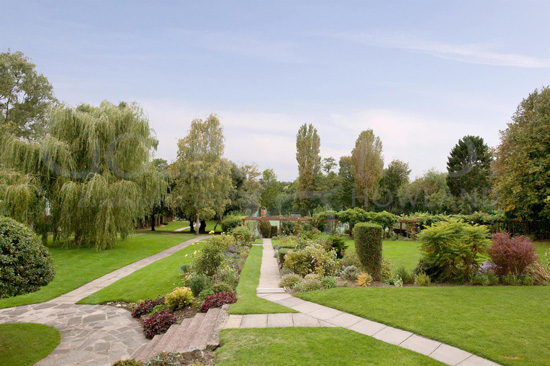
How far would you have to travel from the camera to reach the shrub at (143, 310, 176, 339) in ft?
17.3

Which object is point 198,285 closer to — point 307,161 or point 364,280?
point 364,280

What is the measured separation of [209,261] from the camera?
7.87m

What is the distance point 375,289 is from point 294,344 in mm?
3080

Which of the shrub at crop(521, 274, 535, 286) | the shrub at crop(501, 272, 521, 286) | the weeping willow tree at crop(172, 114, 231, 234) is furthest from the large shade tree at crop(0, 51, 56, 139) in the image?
the shrub at crop(521, 274, 535, 286)

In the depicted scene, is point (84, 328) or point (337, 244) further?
point (337, 244)

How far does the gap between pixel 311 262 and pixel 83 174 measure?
35.4ft

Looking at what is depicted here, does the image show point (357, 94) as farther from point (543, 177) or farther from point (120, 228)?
point (120, 228)

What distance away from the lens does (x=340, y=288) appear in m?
6.20

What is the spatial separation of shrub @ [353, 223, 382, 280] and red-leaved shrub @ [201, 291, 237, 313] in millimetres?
3380

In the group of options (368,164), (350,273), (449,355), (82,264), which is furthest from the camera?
(368,164)

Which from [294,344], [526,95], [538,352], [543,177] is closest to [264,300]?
[294,344]

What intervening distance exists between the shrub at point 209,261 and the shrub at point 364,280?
3.62 meters

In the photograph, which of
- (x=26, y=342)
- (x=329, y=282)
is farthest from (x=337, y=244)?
(x=26, y=342)

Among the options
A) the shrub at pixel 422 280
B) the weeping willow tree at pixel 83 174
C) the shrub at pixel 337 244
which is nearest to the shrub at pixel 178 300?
the shrub at pixel 337 244
